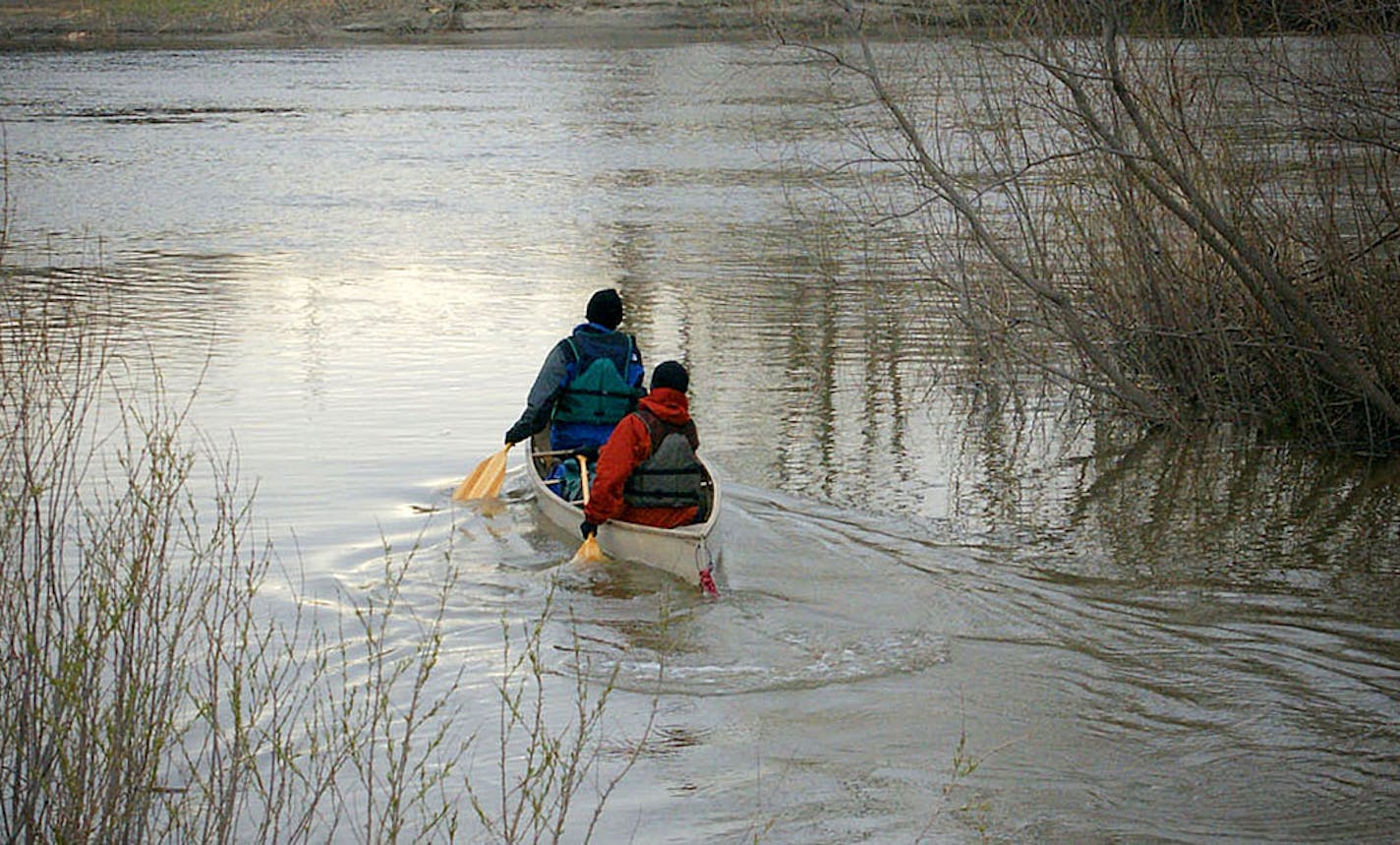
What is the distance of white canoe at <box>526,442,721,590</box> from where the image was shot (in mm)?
8156

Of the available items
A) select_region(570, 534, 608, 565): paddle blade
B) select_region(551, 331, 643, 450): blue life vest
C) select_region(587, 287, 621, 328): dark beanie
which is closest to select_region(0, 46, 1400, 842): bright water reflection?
select_region(570, 534, 608, 565): paddle blade

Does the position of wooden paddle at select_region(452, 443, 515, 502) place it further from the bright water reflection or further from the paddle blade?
the paddle blade

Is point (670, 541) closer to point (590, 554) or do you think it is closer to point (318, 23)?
point (590, 554)

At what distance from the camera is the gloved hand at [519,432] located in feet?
31.4

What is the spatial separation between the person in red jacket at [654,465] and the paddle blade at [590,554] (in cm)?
6

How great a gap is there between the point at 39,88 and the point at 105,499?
33607mm

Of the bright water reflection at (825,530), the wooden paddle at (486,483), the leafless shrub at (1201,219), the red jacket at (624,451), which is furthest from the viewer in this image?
the wooden paddle at (486,483)


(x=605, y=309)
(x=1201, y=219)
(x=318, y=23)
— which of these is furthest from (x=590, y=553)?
(x=318, y=23)

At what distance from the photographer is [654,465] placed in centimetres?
856

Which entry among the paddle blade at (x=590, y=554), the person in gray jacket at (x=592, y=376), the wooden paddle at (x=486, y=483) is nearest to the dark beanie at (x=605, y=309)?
the person in gray jacket at (x=592, y=376)

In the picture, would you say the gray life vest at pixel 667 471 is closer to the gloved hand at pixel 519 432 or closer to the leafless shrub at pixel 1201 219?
the gloved hand at pixel 519 432

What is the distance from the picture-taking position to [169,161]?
2738cm

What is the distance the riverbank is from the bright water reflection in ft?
107

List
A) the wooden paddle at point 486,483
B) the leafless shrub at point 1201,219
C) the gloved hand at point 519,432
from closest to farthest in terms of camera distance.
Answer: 1. the leafless shrub at point 1201,219
2. the gloved hand at point 519,432
3. the wooden paddle at point 486,483
